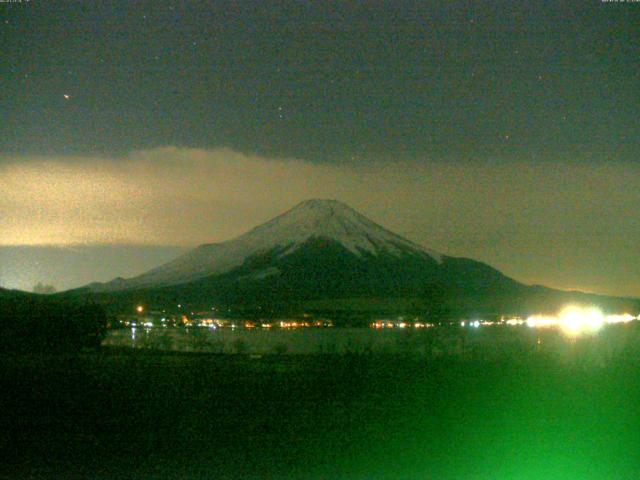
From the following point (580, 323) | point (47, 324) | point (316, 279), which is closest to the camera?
point (47, 324)

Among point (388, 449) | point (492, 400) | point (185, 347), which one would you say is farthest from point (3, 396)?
point (185, 347)

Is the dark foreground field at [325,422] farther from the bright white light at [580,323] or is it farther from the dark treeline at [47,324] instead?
the bright white light at [580,323]

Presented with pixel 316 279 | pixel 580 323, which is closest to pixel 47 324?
pixel 580 323

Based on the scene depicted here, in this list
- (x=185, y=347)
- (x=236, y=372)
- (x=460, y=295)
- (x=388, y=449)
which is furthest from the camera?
(x=460, y=295)

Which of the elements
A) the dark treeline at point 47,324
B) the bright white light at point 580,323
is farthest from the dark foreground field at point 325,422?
the bright white light at point 580,323

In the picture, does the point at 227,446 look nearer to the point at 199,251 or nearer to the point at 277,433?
the point at 277,433

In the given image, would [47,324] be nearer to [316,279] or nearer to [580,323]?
[580,323]
